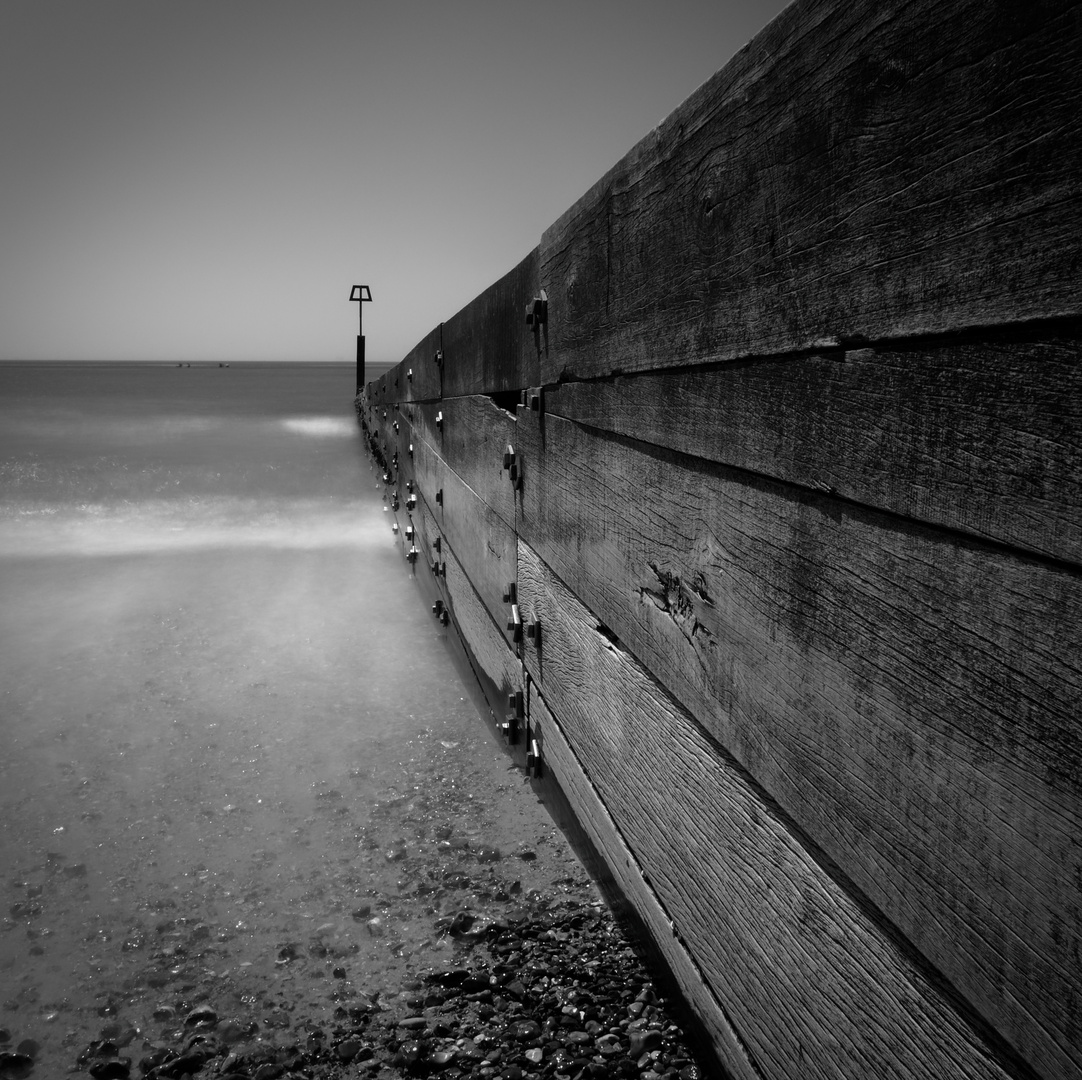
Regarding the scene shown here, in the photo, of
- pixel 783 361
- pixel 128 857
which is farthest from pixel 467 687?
pixel 783 361

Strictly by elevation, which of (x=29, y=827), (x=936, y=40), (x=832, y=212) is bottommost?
(x=29, y=827)

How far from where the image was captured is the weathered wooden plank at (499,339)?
2.45m

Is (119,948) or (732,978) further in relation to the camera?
(119,948)

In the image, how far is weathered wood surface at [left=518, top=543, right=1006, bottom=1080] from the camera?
0.89m

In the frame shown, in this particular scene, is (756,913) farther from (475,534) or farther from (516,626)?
(475,534)

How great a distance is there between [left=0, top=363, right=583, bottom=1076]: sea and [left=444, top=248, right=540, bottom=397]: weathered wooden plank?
1404 mm

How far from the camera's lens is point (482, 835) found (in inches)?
102

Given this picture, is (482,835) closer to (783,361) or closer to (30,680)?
(783,361)

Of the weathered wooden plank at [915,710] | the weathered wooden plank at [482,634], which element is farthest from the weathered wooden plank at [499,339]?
the weathered wooden plank at [915,710]

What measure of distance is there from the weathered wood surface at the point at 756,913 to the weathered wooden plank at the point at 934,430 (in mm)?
480

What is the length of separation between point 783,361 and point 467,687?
10.2ft

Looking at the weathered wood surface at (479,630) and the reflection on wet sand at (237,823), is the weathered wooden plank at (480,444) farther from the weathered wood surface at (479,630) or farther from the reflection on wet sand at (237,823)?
the reflection on wet sand at (237,823)

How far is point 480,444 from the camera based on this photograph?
3410 millimetres

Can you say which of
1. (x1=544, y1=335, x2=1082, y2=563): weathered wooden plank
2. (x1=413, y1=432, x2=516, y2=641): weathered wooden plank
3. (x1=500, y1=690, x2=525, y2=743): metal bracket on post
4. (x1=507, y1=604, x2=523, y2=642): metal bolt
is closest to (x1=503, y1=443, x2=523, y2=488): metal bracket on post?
(x1=413, y1=432, x2=516, y2=641): weathered wooden plank
